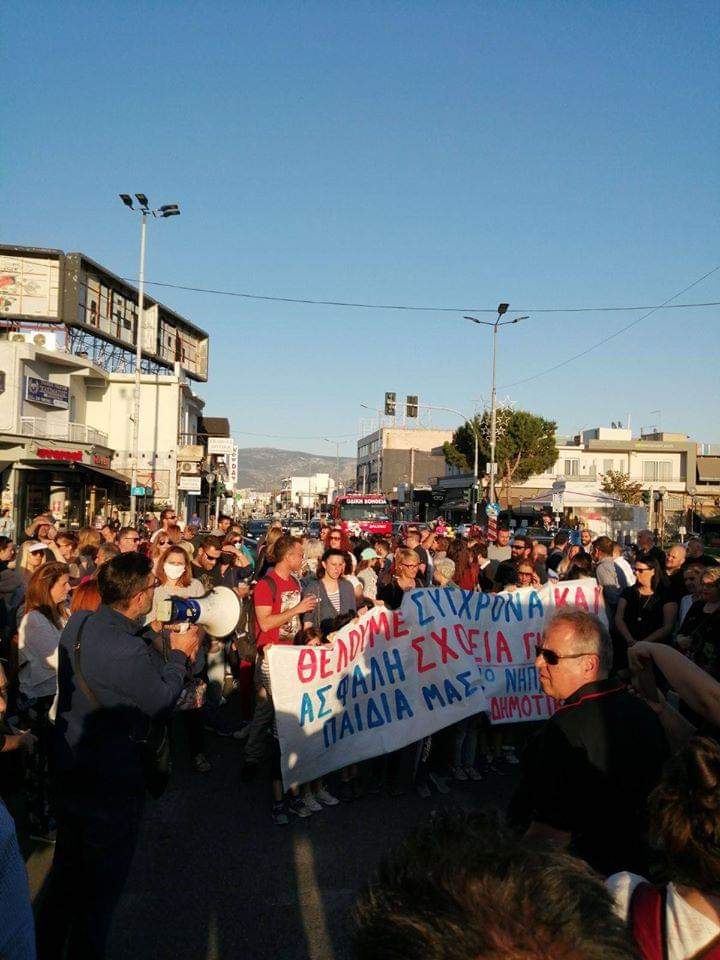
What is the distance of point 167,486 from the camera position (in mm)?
50906

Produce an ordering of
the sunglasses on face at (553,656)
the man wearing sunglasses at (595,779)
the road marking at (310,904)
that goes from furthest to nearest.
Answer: the road marking at (310,904) < the sunglasses on face at (553,656) < the man wearing sunglasses at (595,779)

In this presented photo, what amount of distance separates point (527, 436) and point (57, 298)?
35069 millimetres

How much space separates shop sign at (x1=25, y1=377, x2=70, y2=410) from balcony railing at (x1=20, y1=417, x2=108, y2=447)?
0.98 meters

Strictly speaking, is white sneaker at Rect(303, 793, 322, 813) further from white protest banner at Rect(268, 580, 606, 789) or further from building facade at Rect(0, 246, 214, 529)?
building facade at Rect(0, 246, 214, 529)

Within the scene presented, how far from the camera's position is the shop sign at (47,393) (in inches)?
1554

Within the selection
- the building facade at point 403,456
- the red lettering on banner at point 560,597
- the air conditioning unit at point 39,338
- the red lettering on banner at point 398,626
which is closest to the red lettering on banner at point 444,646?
the red lettering on banner at point 398,626

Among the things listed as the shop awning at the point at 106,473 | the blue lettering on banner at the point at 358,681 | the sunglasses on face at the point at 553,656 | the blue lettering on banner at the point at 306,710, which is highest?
the shop awning at the point at 106,473

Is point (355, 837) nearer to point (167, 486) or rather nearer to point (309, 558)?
point (309, 558)

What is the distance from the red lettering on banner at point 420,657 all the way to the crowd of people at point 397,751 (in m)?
0.55

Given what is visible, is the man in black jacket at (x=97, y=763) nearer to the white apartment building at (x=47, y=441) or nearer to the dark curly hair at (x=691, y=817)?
the dark curly hair at (x=691, y=817)

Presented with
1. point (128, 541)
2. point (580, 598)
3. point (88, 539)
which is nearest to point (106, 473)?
point (88, 539)

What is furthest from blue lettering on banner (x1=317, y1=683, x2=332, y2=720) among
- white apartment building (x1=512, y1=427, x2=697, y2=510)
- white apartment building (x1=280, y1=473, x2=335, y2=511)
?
white apartment building (x1=280, y1=473, x2=335, y2=511)

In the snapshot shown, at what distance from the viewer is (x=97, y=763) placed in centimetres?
324

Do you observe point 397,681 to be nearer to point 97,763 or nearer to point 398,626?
point 398,626
